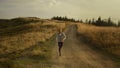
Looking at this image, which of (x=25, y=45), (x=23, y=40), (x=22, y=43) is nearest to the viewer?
(x=25, y=45)

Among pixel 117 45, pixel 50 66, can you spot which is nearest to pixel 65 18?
pixel 117 45

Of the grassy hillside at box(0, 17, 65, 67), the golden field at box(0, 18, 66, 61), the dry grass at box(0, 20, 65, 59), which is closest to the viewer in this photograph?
the grassy hillside at box(0, 17, 65, 67)

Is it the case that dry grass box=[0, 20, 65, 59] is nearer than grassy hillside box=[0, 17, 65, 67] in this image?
No

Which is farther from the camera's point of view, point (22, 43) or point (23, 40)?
point (23, 40)

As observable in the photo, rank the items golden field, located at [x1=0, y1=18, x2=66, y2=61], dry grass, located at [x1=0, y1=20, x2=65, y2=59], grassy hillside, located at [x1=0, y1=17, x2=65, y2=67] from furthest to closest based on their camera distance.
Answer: dry grass, located at [x1=0, y1=20, x2=65, y2=59], golden field, located at [x1=0, y1=18, x2=66, y2=61], grassy hillside, located at [x1=0, y1=17, x2=65, y2=67]

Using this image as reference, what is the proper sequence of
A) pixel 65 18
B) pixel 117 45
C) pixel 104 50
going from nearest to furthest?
pixel 104 50 < pixel 117 45 < pixel 65 18

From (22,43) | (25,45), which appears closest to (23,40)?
(22,43)

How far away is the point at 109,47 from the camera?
28.0m

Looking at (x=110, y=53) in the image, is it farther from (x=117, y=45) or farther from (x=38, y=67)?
(x=38, y=67)

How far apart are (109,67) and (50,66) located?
368 centimetres

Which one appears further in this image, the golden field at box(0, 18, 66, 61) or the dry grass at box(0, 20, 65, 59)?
the dry grass at box(0, 20, 65, 59)

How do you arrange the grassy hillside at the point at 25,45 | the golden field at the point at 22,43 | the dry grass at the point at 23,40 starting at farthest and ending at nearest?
the dry grass at the point at 23,40 → the golden field at the point at 22,43 → the grassy hillside at the point at 25,45

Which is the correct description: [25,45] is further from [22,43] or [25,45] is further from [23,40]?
[23,40]

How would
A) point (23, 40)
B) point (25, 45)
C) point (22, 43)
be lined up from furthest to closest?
1. point (23, 40)
2. point (22, 43)
3. point (25, 45)
